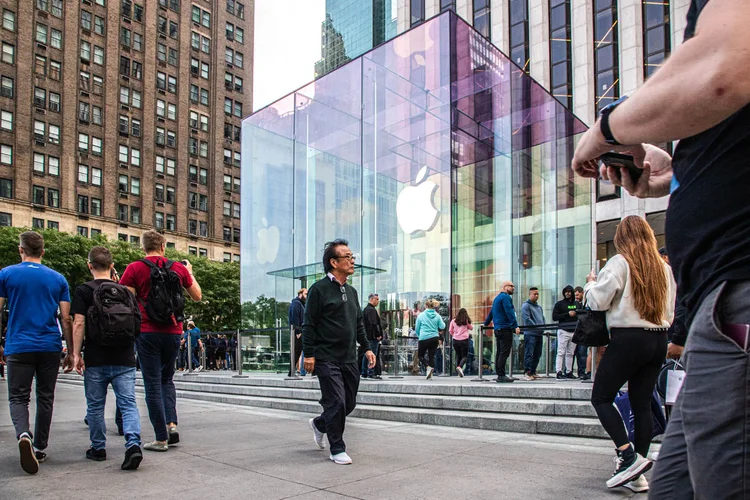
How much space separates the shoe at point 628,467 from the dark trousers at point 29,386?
450 cm

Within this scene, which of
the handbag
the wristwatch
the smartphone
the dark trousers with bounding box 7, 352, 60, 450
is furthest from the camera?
the dark trousers with bounding box 7, 352, 60, 450

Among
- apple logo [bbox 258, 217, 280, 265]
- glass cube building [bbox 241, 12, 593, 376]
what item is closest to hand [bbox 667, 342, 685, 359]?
glass cube building [bbox 241, 12, 593, 376]

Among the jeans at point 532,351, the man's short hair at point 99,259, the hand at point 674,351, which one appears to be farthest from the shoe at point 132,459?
the jeans at point 532,351

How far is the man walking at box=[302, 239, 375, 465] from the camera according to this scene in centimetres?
565

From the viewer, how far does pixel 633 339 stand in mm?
4355

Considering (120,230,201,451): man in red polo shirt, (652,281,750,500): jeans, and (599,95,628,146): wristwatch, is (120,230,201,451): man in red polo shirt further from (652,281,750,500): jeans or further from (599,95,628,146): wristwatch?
(652,281,750,500): jeans

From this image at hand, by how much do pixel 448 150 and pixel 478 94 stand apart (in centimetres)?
192

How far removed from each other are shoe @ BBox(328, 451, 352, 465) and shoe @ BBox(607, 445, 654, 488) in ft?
7.08

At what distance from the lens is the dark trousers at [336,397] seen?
5.58 m

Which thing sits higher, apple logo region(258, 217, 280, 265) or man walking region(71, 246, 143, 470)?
apple logo region(258, 217, 280, 265)

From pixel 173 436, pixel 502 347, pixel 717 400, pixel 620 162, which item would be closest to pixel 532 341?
pixel 502 347

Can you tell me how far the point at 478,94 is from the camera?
16578mm

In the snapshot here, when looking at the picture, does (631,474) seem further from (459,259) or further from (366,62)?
(366,62)

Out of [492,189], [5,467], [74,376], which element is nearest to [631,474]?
[5,467]
